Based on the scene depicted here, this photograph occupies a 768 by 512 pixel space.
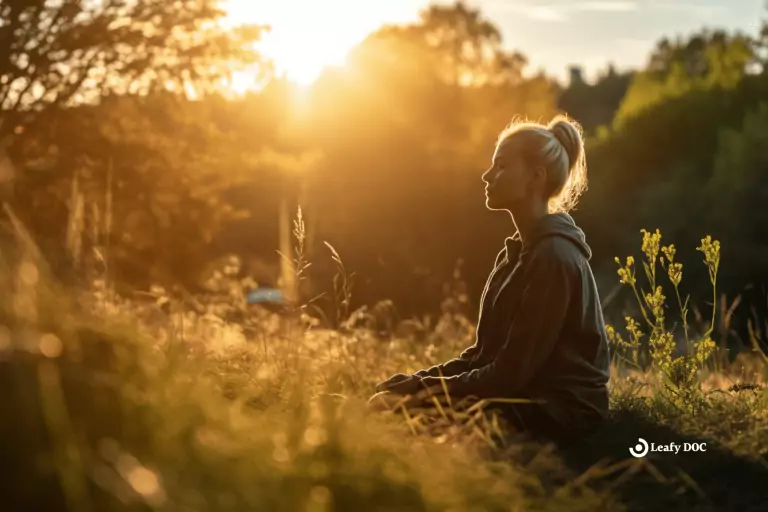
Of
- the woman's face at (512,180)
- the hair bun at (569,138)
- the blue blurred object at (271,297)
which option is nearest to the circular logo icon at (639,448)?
the woman's face at (512,180)

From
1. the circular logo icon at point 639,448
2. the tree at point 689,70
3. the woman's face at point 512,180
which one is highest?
the woman's face at point 512,180

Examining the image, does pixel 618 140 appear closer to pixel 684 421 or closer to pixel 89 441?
pixel 684 421

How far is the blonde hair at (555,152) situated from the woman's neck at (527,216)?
0.40ft

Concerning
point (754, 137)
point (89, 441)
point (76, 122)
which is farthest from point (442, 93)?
point (89, 441)

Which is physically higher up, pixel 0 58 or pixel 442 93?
pixel 0 58

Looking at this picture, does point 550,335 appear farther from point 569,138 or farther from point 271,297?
point 271,297

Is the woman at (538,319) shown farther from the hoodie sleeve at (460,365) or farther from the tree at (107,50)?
the tree at (107,50)

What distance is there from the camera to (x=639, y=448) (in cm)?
399

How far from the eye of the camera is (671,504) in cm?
338

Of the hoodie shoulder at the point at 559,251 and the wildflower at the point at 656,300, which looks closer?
the hoodie shoulder at the point at 559,251

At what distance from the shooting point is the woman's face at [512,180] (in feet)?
13.6

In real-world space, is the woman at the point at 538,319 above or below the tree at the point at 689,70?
above

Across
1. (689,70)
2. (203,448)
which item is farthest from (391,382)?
(689,70)

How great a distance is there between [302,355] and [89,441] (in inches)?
74.8
